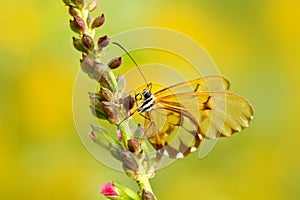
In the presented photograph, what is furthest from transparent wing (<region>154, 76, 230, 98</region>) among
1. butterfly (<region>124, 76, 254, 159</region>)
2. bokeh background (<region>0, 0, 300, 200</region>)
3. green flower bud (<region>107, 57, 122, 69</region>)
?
bokeh background (<region>0, 0, 300, 200</region>)

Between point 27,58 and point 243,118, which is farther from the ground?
point 27,58

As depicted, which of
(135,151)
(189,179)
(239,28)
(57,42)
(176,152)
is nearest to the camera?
(135,151)

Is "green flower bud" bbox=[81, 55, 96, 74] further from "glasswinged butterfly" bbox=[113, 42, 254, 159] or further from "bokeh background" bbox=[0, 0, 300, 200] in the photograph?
"bokeh background" bbox=[0, 0, 300, 200]

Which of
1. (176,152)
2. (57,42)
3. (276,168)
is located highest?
(57,42)

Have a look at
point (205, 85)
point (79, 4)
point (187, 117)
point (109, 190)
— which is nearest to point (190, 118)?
point (187, 117)

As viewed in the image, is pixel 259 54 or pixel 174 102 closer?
pixel 174 102

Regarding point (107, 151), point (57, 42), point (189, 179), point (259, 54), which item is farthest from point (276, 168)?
point (107, 151)

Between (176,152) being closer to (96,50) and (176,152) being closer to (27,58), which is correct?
(96,50)
